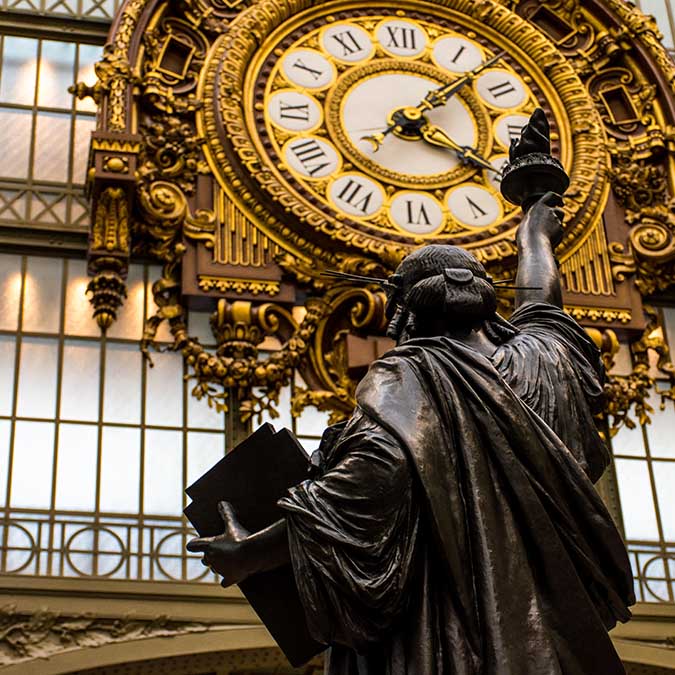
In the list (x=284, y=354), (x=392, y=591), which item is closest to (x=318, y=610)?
(x=392, y=591)

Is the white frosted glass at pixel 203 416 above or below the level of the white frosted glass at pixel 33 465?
above

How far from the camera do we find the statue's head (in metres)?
3.59

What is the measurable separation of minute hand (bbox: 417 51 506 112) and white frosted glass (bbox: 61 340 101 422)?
139 inches

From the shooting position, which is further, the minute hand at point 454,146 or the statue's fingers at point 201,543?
the minute hand at point 454,146

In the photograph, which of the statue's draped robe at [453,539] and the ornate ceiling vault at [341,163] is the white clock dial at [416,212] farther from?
the statue's draped robe at [453,539]

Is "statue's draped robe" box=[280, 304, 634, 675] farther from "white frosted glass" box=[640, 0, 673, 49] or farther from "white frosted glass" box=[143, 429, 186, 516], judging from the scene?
"white frosted glass" box=[640, 0, 673, 49]

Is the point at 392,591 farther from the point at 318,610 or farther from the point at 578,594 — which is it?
the point at 578,594

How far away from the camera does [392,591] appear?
3.13m

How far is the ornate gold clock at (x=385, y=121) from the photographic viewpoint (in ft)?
41.1

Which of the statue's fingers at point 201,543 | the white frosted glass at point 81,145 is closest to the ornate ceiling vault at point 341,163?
the white frosted glass at point 81,145

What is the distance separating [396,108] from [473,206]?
1.09 metres

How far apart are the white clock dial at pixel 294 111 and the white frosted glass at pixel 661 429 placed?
3.51 meters

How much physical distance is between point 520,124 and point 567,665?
10.9 metres

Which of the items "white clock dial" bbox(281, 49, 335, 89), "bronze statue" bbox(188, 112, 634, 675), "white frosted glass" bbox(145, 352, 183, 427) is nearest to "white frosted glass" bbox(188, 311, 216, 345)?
"white frosted glass" bbox(145, 352, 183, 427)
